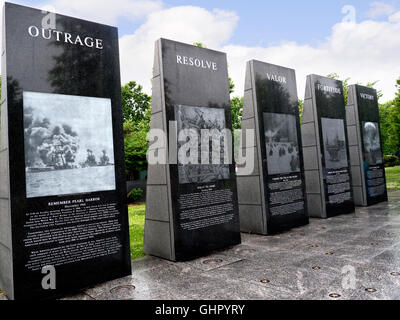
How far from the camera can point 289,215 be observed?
31.8 ft

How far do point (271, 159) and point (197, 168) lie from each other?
2.94 m

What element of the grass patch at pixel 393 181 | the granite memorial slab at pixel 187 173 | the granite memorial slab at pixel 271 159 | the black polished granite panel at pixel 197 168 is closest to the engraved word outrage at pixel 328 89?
the granite memorial slab at pixel 271 159

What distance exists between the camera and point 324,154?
37.2ft

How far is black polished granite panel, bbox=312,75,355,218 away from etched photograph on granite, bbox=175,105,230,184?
199 inches

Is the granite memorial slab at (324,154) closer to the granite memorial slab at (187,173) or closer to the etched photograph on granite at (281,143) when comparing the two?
the etched photograph on granite at (281,143)

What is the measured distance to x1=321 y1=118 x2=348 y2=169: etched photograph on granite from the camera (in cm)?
1148

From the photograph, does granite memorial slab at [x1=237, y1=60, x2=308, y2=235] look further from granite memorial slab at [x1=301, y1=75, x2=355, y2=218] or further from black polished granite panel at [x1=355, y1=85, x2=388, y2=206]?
black polished granite panel at [x1=355, y1=85, x2=388, y2=206]

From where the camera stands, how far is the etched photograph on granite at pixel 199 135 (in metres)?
7.18

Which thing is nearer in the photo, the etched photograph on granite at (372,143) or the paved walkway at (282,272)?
the paved walkway at (282,272)

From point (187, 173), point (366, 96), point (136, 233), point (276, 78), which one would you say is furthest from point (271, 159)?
point (366, 96)

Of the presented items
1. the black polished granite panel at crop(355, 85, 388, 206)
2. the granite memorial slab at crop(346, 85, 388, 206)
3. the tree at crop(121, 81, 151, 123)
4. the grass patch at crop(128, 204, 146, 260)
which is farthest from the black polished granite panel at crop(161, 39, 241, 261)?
the tree at crop(121, 81, 151, 123)

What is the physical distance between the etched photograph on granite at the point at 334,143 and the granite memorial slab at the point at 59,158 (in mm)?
8110

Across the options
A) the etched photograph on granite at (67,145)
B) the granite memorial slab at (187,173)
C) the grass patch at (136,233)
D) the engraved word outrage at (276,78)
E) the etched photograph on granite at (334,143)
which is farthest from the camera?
the etched photograph on granite at (334,143)
